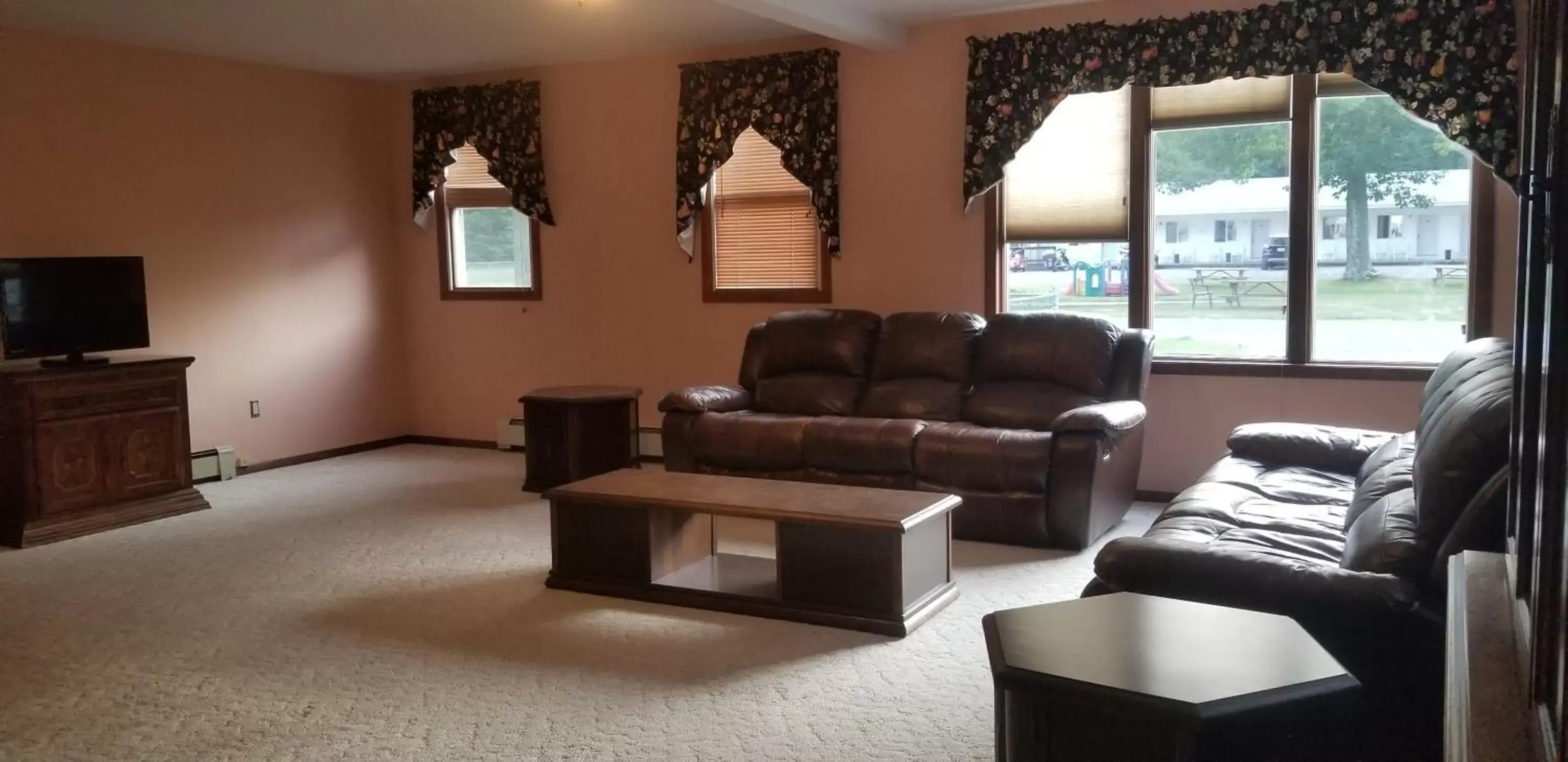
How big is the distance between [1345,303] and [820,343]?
2495 millimetres

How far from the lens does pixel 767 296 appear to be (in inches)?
264

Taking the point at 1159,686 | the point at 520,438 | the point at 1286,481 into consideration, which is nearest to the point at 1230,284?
the point at 1286,481

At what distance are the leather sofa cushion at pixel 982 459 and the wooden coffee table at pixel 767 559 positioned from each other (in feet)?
2.68

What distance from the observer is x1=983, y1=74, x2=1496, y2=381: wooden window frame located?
4930 millimetres

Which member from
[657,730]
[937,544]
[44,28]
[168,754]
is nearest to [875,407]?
[937,544]

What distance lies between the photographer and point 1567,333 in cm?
102

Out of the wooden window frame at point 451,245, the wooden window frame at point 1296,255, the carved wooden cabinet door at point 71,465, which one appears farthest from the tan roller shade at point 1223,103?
the carved wooden cabinet door at point 71,465

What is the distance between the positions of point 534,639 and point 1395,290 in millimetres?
4032

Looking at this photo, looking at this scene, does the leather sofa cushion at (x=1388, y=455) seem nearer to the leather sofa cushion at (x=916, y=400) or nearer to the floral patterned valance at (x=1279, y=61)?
the floral patterned valance at (x=1279, y=61)

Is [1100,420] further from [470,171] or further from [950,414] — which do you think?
[470,171]

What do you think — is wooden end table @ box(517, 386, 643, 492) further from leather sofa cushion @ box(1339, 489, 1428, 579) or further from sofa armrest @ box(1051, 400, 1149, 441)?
leather sofa cushion @ box(1339, 489, 1428, 579)

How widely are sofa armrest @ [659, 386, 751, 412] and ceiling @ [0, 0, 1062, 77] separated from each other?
5.97ft

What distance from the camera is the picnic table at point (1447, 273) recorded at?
5.05 meters

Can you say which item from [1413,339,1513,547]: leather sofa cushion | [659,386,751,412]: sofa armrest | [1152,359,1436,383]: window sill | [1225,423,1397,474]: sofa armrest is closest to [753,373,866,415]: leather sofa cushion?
[659,386,751,412]: sofa armrest
